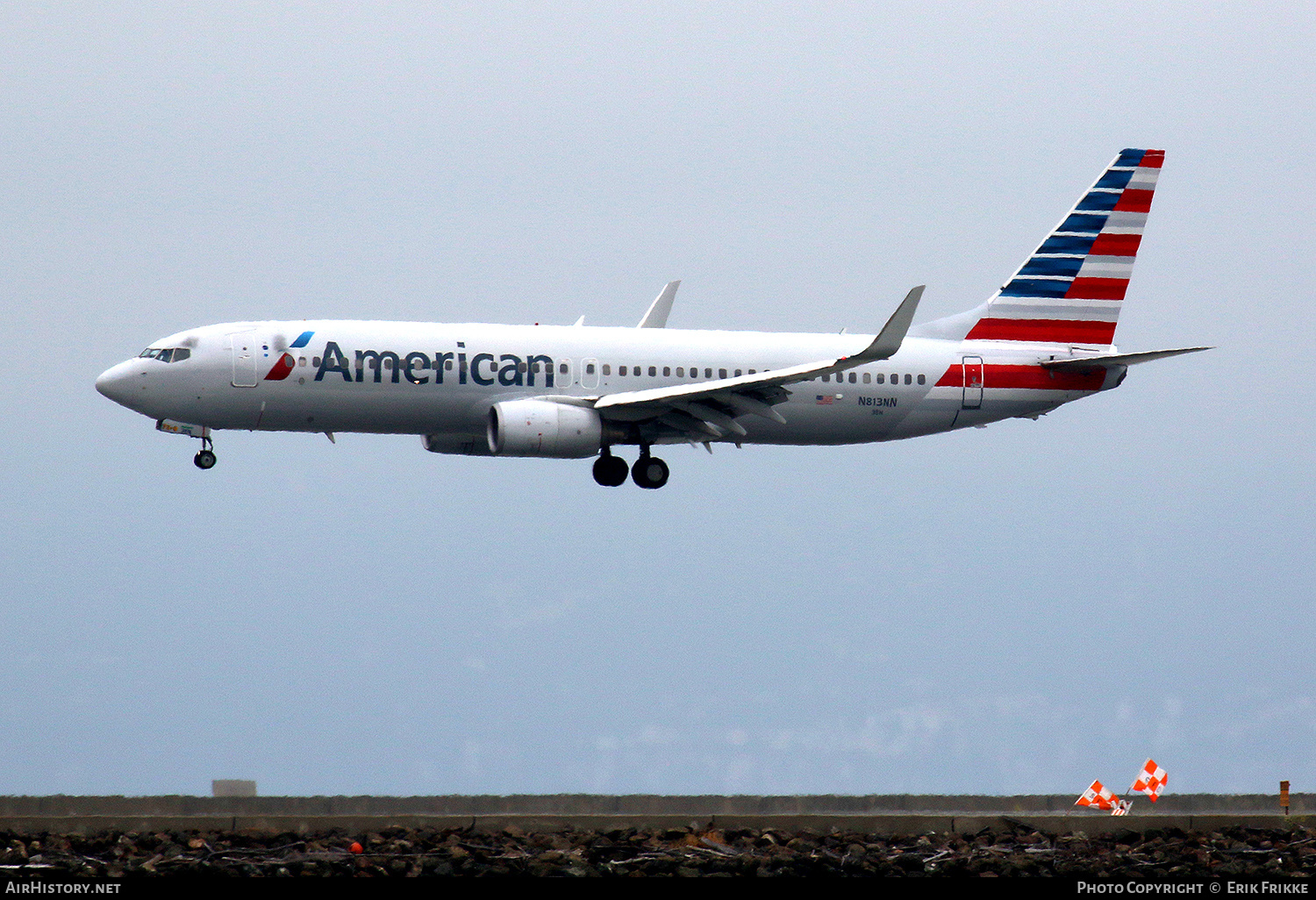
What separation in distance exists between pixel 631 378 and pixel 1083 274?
51.0 ft

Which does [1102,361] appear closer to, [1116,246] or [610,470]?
[1116,246]

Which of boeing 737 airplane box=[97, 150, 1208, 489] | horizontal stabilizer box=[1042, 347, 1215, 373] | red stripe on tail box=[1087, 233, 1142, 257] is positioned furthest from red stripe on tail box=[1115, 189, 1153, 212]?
horizontal stabilizer box=[1042, 347, 1215, 373]

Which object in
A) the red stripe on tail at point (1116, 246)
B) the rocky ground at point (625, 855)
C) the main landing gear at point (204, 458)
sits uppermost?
the red stripe on tail at point (1116, 246)

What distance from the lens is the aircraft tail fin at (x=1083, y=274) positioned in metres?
51.9

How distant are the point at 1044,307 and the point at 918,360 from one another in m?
5.65

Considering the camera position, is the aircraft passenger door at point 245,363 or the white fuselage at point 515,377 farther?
the white fuselage at point 515,377

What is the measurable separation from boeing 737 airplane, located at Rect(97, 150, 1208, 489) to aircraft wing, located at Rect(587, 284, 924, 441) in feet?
0.19

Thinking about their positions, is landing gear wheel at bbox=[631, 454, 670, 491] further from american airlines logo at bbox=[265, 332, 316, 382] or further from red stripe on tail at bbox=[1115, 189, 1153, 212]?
red stripe on tail at bbox=[1115, 189, 1153, 212]

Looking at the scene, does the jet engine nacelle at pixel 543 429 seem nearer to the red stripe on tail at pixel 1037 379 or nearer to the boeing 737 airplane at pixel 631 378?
the boeing 737 airplane at pixel 631 378

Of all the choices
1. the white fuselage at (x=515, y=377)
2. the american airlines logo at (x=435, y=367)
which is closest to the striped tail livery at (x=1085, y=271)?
the white fuselage at (x=515, y=377)

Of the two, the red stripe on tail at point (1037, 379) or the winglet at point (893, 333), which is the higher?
the red stripe on tail at point (1037, 379)

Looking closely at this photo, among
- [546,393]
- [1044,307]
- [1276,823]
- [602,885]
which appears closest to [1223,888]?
[1276,823]

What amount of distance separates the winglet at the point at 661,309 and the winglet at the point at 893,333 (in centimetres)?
1278

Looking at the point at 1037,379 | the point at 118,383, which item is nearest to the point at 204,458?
the point at 118,383
